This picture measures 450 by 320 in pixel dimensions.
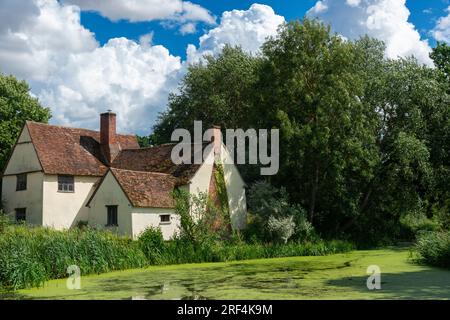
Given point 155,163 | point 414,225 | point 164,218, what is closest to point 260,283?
point 164,218

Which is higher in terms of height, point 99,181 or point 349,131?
point 349,131

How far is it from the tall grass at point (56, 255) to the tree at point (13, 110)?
2080 centimetres

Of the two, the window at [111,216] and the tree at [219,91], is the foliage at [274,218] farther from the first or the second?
the tree at [219,91]

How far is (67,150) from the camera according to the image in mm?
35625

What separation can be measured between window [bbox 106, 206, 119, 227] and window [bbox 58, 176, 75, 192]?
478 centimetres

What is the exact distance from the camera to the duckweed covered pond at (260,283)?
14.5 metres

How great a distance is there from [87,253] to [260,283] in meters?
7.50

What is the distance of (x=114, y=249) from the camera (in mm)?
22078

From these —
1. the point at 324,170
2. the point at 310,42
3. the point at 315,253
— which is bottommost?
the point at 315,253

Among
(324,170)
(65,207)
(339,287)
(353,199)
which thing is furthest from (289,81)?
(339,287)

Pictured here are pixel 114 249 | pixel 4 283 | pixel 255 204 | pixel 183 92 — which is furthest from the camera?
pixel 183 92

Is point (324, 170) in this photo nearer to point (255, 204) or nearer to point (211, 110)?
point (255, 204)

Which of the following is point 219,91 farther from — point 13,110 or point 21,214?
point 21,214

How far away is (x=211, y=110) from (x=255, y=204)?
702 inches
